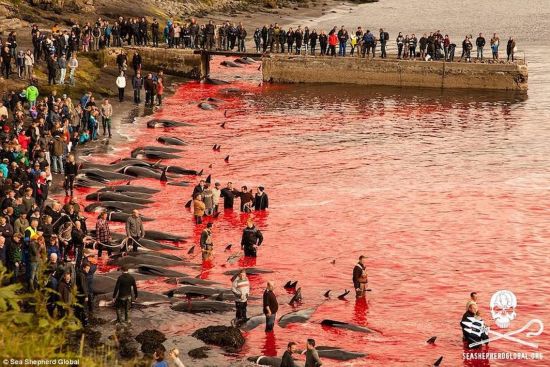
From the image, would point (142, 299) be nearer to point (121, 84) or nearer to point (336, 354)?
point (336, 354)

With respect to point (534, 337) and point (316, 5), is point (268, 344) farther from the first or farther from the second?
point (316, 5)

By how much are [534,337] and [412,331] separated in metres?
3.20

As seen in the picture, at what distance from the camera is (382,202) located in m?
41.0

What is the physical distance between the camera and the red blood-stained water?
2836 cm

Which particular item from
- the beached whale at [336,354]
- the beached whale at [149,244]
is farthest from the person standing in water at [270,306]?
A: the beached whale at [149,244]

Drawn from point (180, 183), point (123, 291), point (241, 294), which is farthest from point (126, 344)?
point (180, 183)

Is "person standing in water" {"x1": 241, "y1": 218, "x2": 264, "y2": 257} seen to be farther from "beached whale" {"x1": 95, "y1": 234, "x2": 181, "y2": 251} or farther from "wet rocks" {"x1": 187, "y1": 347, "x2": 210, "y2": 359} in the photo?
"wet rocks" {"x1": 187, "y1": 347, "x2": 210, "y2": 359}

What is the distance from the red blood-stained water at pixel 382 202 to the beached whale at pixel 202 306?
382 millimetres

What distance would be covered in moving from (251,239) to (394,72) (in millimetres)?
34289

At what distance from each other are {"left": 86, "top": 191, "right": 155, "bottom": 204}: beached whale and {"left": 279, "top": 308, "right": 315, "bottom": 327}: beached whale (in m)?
12.3

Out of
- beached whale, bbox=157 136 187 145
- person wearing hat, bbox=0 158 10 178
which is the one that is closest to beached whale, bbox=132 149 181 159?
beached whale, bbox=157 136 187 145

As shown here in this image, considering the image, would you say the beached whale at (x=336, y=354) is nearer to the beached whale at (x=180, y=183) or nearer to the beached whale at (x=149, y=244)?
the beached whale at (x=149, y=244)

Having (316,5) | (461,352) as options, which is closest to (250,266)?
(461,352)

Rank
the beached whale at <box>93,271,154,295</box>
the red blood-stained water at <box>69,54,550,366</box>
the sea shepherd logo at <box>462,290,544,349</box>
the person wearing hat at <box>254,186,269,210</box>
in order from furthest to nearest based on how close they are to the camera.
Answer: the person wearing hat at <box>254,186,269,210</box> → the red blood-stained water at <box>69,54,550,366</box> → the beached whale at <box>93,271,154,295</box> → the sea shepherd logo at <box>462,290,544,349</box>
